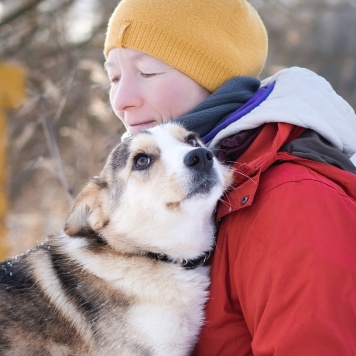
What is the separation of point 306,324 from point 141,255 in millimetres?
1075

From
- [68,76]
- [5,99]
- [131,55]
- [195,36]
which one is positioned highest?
[195,36]

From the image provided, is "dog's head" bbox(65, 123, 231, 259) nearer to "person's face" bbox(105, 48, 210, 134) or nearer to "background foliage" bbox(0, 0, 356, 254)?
"person's face" bbox(105, 48, 210, 134)

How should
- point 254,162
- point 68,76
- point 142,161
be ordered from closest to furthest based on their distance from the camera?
point 254,162, point 142,161, point 68,76

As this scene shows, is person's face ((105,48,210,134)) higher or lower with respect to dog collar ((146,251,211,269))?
higher

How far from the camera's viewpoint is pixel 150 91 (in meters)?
3.09

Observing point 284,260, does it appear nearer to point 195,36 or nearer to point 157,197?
point 157,197

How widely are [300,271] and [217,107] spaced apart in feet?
3.49

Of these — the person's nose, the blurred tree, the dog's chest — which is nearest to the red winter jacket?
the dog's chest

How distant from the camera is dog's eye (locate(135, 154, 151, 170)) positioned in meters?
2.95

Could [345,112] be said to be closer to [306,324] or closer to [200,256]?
[200,256]

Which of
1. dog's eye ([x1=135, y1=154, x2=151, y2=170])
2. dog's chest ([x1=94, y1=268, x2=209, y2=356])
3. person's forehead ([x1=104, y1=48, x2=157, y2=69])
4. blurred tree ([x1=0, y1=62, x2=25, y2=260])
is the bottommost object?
blurred tree ([x1=0, y1=62, x2=25, y2=260])

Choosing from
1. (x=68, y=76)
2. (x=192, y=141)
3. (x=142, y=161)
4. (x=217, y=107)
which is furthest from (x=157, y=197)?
(x=68, y=76)

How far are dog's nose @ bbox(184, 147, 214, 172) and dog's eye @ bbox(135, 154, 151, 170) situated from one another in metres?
0.25

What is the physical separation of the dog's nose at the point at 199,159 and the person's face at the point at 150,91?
0.46m
